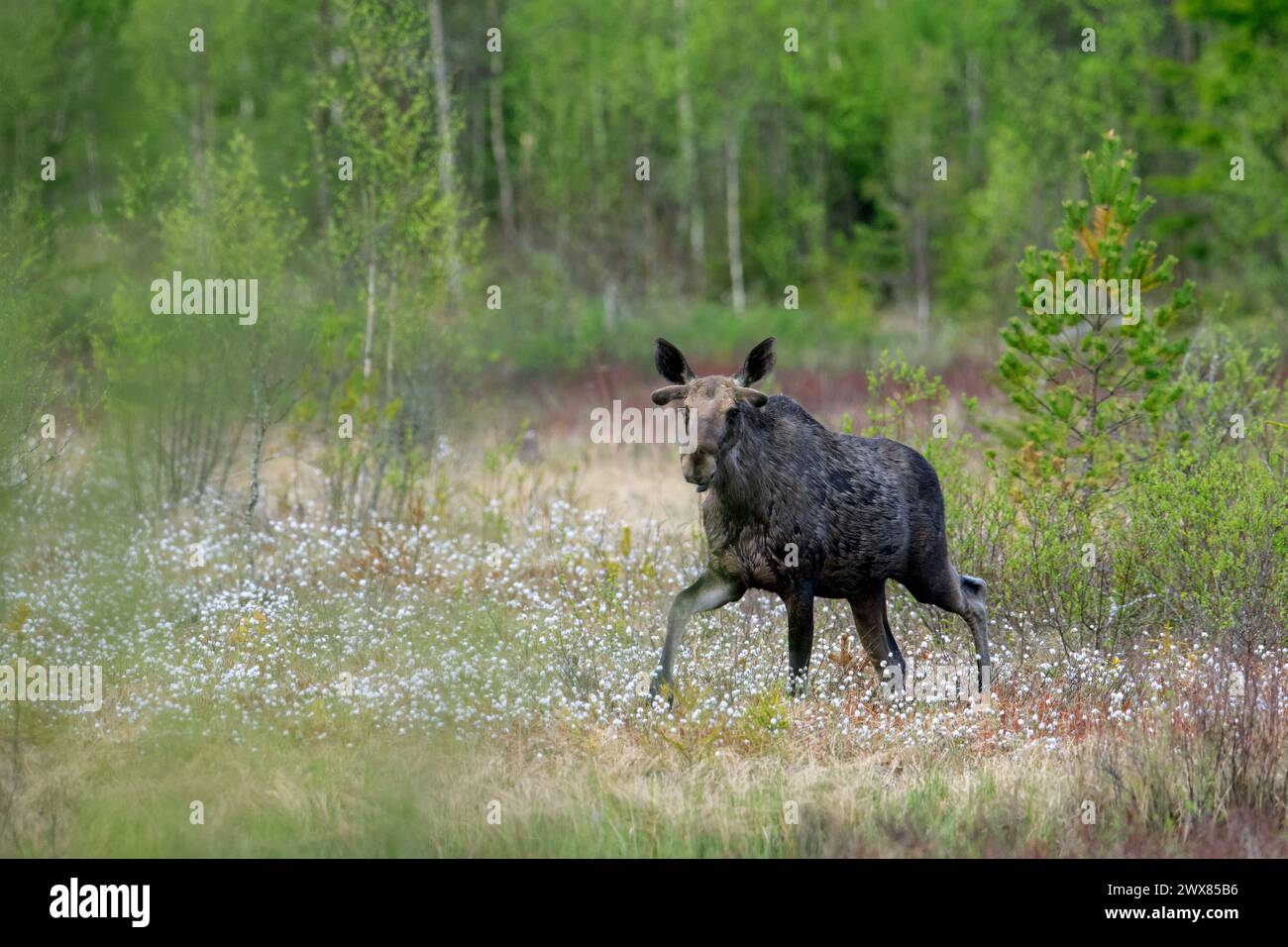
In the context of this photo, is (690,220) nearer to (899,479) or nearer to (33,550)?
(33,550)

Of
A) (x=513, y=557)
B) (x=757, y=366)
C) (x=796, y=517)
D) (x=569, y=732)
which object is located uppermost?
(x=757, y=366)

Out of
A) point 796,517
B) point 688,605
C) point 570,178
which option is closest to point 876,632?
point 796,517

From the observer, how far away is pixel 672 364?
24.4 ft

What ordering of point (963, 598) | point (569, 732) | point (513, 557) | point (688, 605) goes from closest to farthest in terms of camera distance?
point (569, 732) < point (688, 605) < point (963, 598) < point (513, 557)

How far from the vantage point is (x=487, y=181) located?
37469mm

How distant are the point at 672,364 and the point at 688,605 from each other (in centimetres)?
122

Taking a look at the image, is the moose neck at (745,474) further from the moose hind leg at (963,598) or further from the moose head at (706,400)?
the moose hind leg at (963,598)

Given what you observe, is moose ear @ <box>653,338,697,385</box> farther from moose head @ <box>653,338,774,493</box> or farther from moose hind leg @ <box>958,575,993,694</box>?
moose hind leg @ <box>958,575,993,694</box>

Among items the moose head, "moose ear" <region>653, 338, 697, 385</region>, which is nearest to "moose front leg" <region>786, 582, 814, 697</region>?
the moose head

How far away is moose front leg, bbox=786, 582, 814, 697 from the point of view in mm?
7508

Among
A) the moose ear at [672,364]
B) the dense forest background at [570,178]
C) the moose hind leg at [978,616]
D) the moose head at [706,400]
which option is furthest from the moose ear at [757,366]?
the dense forest background at [570,178]

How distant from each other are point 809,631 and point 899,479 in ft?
3.22

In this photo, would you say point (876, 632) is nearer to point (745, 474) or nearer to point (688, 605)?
point (688, 605)
